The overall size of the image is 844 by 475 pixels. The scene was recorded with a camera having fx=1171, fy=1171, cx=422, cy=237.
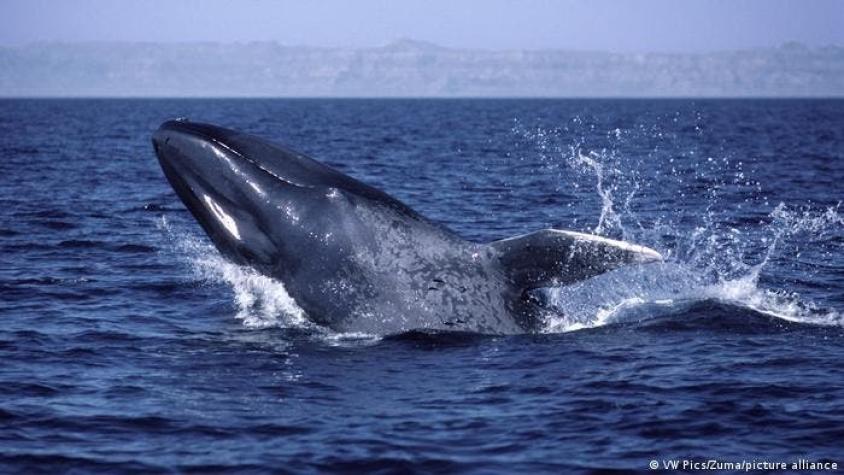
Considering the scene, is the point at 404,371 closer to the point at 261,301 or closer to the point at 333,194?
the point at 333,194

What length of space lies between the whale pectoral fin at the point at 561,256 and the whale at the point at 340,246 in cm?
26

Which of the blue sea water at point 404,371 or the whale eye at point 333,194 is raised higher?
the whale eye at point 333,194

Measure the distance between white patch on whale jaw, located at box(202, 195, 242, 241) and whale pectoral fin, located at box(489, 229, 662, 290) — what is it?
3.29 m

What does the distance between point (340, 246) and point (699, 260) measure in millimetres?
11608

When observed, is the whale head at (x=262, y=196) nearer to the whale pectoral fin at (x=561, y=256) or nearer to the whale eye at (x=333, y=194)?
the whale eye at (x=333, y=194)

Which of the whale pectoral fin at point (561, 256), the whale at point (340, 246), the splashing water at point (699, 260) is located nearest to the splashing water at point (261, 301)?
the whale at point (340, 246)

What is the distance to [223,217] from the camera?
574 inches

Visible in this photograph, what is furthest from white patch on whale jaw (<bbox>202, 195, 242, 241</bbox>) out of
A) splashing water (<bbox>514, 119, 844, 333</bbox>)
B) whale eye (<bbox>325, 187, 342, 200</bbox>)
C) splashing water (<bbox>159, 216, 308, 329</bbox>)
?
splashing water (<bbox>514, 119, 844, 333</bbox>)

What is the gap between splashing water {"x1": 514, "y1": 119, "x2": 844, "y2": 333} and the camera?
17.5 m

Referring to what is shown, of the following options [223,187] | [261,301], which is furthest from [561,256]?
[261,301]

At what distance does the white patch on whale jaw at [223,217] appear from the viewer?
1455 centimetres

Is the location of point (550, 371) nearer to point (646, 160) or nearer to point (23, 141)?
point (646, 160)

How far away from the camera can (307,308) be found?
14609 millimetres

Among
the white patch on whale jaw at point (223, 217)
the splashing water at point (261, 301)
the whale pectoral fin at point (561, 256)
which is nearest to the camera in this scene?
the whale pectoral fin at point (561, 256)
